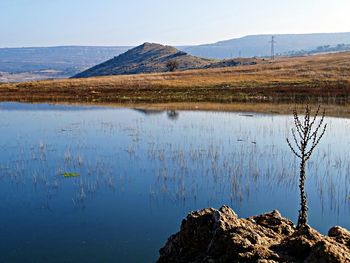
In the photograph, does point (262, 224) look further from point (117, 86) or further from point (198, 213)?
point (117, 86)

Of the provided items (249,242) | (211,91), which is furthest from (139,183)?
(211,91)

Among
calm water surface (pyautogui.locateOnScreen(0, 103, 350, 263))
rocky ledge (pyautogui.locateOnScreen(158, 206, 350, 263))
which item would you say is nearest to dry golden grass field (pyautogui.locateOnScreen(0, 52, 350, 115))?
calm water surface (pyautogui.locateOnScreen(0, 103, 350, 263))

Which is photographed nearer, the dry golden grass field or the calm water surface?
the calm water surface

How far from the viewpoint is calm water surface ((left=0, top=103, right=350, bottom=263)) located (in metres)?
12.1

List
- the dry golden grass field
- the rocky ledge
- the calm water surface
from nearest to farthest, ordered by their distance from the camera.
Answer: the rocky ledge < the calm water surface < the dry golden grass field

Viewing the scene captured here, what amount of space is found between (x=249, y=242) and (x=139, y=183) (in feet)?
37.2

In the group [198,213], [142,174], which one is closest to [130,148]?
[142,174]

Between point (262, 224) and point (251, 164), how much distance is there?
12.3 metres

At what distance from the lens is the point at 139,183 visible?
682 inches

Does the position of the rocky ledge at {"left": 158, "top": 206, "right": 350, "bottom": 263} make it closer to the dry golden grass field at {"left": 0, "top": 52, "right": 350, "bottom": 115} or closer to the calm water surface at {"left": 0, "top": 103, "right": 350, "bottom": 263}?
the calm water surface at {"left": 0, "top": 103, "right": 350, "bottom": 263}

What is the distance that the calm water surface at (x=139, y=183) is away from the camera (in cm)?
1206

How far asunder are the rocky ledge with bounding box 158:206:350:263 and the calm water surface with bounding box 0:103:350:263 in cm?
368

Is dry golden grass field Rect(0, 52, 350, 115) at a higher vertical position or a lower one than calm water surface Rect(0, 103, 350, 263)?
higher

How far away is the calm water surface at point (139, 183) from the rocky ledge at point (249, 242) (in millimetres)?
3684
